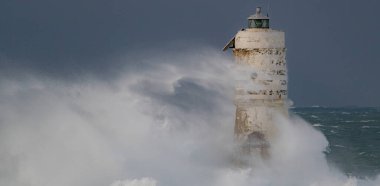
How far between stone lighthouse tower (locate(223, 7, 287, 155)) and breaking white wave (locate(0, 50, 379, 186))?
411mm

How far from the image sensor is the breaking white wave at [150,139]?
31844mm

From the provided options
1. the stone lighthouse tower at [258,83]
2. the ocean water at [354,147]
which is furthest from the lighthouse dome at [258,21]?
the ocean water at [354,147]

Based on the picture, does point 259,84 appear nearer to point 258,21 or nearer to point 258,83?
point 258,83

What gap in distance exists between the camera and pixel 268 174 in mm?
32188

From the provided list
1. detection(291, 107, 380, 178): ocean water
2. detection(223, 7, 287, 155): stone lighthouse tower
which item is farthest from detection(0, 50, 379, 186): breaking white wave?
detection(291, 107, 380, 178): ocean water

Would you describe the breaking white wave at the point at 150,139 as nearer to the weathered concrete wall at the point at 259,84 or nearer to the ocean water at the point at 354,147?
the weathered concrete wall at the point at 259,84

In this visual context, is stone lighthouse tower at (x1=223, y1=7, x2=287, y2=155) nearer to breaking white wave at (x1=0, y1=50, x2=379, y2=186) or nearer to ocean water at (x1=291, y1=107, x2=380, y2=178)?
breaking white wave at (x1=0, y1=50, x2=379, y2=186)

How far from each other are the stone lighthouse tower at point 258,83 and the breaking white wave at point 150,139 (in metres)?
0.41

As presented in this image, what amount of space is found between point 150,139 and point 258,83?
3.41 metres

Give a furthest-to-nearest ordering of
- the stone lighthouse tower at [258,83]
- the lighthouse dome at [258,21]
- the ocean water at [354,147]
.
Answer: the ocean water at [354,147], the lighthouse dome at [258,21], the stone lighthouse tower at [258,83]

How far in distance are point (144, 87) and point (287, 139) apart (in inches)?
168

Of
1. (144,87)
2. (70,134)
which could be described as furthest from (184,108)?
(70,134)

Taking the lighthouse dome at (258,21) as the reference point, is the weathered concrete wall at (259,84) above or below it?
below

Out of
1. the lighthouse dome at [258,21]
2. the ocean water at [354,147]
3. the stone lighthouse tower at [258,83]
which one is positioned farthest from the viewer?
the ocean water at [354,147]
